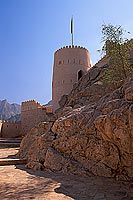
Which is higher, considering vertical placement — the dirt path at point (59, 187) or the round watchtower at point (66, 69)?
the round watchtower at point (66, 69)

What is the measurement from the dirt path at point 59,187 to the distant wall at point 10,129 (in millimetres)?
21641

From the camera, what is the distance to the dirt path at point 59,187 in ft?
15.3

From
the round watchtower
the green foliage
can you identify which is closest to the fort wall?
the round watchtower

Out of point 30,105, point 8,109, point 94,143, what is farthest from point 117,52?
point 8,109

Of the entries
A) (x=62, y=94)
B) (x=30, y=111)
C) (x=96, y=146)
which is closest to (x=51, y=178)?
(x=96, y=146)

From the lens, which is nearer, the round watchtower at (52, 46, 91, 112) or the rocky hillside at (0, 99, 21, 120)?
the round watchtower at (52, 46, 91, 112)

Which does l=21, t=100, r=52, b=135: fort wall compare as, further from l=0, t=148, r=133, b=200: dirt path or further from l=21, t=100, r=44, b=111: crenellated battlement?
l=0, t=148, r=133, b=200: dirt path

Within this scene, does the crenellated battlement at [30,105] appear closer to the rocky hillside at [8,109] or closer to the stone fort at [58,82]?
the stone fort at [58,82]

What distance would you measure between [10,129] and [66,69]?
1148 centimetres

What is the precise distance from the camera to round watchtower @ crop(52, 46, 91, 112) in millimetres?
27969

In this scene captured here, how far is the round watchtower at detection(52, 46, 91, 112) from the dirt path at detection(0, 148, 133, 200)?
21.3m

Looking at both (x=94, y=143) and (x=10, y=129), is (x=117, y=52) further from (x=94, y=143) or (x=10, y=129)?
(x=10, y=129)

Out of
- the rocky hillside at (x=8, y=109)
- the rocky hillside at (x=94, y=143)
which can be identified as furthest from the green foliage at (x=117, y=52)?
the rocky hillside at (x=8, y=109)

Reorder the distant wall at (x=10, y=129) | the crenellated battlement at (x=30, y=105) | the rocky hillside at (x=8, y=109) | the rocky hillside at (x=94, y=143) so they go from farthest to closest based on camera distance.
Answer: the rocky hillside at (x=8, y=109) → the crenellated battlement at (x=30, y=105) → the distant wall at (x=10, y=129) → the rocky hillside at (x=94, y=143)
